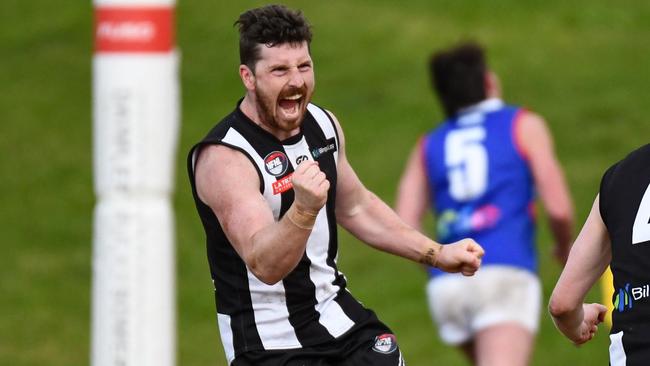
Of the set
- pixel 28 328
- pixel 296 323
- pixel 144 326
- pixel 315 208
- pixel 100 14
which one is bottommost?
pixel 28 328

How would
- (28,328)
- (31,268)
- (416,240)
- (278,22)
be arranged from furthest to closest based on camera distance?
1. (31,268)
2. (28,328)
3. (416,240)
4. (278,22)

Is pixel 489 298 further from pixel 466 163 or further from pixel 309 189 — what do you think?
pixel 309 189

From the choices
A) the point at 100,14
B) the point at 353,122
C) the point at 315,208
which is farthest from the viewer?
the point at 353,122

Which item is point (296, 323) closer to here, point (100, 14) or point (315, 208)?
point (315, 208)

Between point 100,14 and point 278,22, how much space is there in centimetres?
304

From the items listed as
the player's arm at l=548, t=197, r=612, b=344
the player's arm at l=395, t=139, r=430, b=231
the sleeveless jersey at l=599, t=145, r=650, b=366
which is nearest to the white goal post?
the player's arm at l=395, t=139, r=430, b=231

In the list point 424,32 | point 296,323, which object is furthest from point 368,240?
point 424,32

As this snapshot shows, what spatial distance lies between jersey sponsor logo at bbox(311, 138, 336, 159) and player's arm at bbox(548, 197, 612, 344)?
1.06 m

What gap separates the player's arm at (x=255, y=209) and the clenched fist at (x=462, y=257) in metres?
0.82

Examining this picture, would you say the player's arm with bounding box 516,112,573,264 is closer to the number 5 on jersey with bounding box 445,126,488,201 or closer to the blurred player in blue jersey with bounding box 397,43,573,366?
the blurred player in blue jersey with bounding box 397,43,573,366

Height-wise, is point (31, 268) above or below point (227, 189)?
below

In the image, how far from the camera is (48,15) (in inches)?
835

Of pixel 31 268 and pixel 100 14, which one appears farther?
pixel 31 268

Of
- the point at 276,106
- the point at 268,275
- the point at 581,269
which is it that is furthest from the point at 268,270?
the point at 581,269
